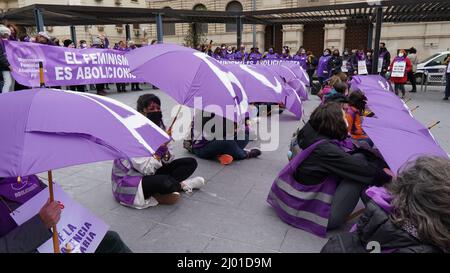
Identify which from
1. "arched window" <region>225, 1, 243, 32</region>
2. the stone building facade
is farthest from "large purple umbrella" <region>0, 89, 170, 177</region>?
"arched window" <region>225, 1, 243, 32</region>

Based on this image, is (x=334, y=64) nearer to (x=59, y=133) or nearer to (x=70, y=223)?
(x=70, y=223)

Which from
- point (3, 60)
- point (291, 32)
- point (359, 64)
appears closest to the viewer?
point (3, 60)

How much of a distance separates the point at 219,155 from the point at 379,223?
390 cm

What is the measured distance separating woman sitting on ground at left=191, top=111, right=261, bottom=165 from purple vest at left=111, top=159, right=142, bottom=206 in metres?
1.64

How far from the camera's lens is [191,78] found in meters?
3.56

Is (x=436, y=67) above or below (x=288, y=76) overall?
below

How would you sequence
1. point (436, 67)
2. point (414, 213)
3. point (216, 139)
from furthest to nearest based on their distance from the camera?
point (436, 67) < point (216, 139) < point (414, 213)

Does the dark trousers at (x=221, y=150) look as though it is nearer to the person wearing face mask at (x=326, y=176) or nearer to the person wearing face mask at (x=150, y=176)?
the person wearing face mask at (x=150, y=176)

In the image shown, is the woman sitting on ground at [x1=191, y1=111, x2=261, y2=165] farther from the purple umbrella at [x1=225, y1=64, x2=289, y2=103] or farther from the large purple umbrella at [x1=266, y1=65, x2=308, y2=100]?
the large purple umbrella at [x1=266, y1=65, x2=308, y2=100]

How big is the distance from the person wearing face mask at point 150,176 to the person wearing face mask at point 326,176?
3.72 ft

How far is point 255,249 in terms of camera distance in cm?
304

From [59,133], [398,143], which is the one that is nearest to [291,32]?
[398,143]

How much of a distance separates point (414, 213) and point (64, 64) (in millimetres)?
9674
